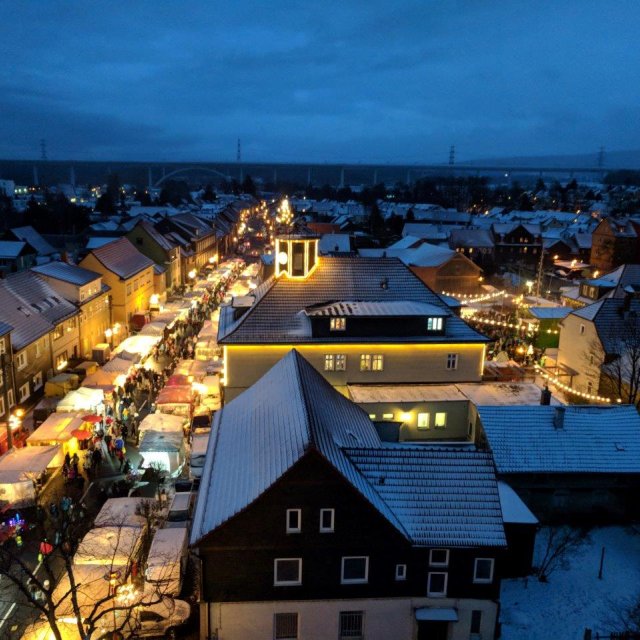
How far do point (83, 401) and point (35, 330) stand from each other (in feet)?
20.6

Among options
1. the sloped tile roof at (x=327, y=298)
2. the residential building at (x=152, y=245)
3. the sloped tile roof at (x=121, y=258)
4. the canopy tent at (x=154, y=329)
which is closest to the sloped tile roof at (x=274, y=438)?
the sloped tile roof at (x=327, y=298)

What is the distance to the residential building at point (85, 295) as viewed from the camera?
35031mm

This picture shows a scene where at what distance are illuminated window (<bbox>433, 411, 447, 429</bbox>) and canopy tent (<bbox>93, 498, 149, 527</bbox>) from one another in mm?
11581

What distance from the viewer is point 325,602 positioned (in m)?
13.3

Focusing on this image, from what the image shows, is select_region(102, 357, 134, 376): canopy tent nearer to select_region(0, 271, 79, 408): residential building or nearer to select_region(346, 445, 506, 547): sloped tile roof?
select_region(0, 271, 79, 408): residential building

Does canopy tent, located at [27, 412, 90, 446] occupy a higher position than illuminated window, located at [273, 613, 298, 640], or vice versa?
canopy tent, located at [27, 412, 90, 446]

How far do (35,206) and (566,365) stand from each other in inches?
2755

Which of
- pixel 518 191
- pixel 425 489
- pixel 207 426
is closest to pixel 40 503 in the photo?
pixel 207 426

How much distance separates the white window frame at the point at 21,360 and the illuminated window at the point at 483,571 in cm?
2253

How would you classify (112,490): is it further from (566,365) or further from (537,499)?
(566,365)

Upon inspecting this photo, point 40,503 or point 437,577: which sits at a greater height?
point 437,577

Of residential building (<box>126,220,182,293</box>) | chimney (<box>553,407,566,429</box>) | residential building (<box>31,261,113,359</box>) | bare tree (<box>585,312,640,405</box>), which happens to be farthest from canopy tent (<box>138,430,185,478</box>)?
residential building (<box>126,220,182,293</box>)

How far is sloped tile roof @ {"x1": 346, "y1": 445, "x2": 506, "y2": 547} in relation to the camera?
13.0m

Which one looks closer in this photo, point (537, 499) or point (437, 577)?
point (437, 577)
